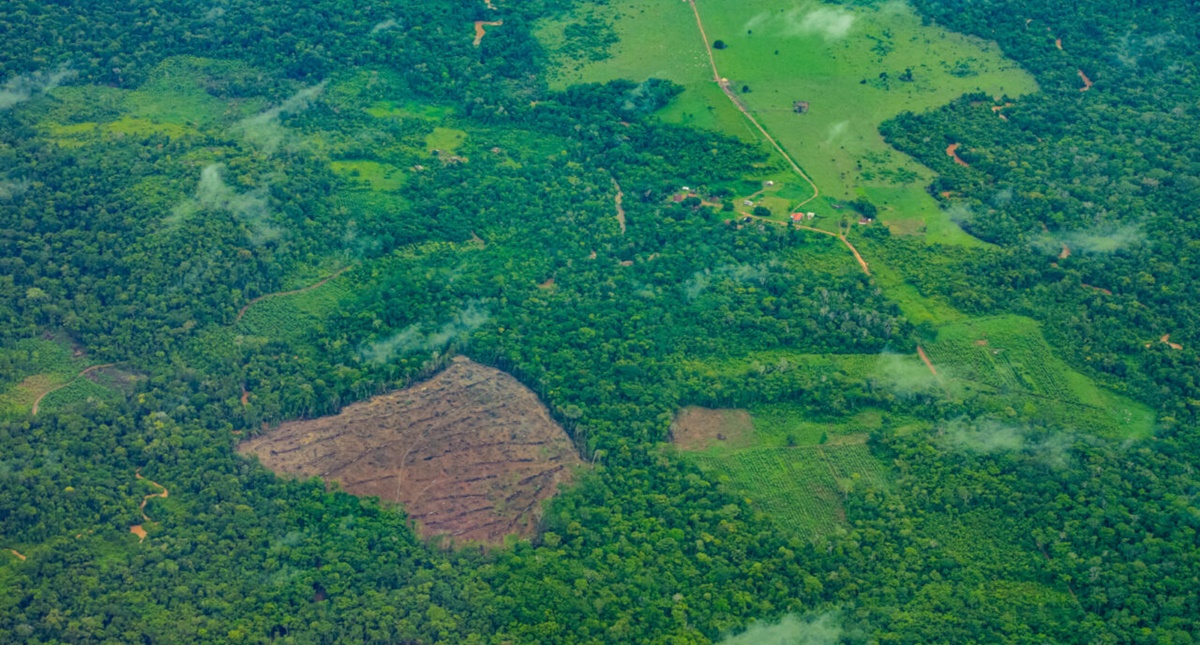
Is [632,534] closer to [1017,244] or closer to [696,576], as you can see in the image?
[696,576]

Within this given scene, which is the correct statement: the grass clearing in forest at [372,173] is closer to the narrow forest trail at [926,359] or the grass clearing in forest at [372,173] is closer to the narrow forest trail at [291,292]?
the narrow forest trail at [291,292]

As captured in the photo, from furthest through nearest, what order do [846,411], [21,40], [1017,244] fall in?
[21,40] → [1017,244] → [846,411]

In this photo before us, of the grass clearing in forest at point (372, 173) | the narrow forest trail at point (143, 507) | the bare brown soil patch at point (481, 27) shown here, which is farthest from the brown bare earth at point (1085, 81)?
the narrow forest trail at point (143, 507)

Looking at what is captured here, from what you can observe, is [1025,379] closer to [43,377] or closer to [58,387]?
[58,387]

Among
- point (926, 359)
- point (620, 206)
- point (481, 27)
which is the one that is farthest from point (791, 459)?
point (481, 27)

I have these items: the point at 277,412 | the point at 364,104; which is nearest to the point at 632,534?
the point at 277,412
